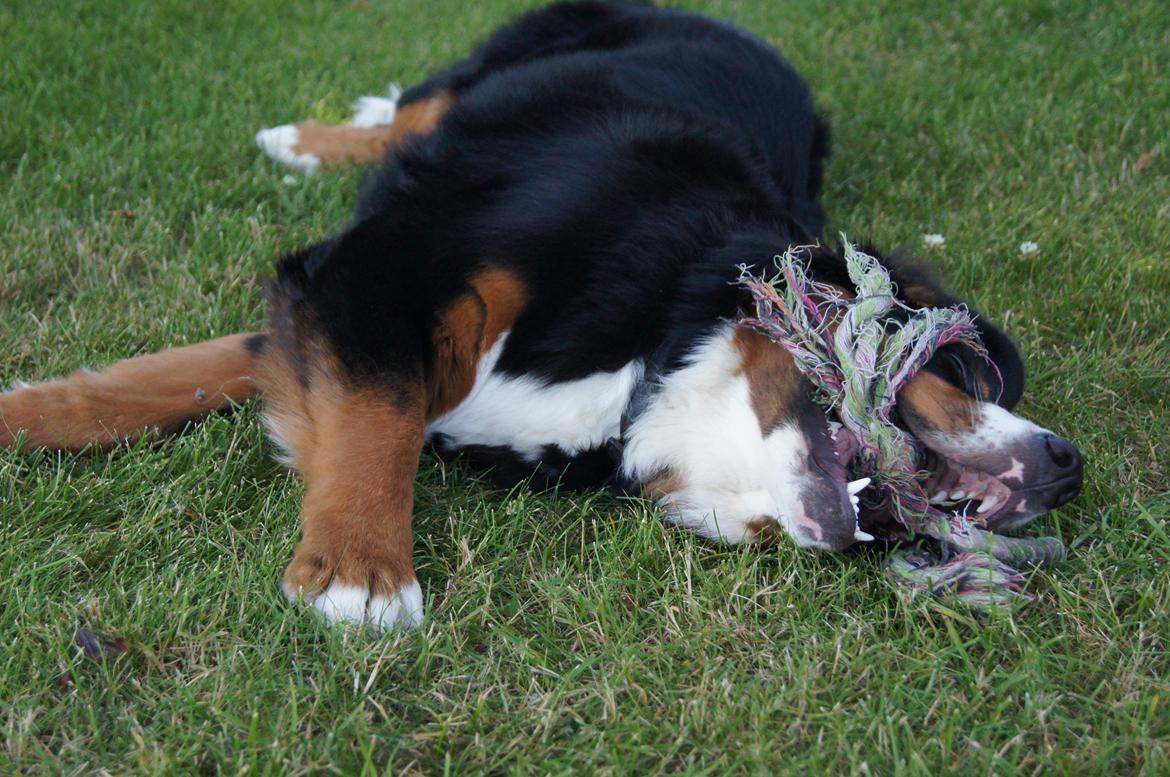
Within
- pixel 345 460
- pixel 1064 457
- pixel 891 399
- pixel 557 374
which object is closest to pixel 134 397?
pixel 345 460

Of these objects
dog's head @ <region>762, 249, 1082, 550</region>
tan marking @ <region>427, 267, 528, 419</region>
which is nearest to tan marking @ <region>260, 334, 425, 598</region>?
tan marking @ <region>427, 267, 528, 419</region>

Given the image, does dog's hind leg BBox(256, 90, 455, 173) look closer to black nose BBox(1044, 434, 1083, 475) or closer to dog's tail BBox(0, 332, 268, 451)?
dog's tail BBox(0, 332, 268, 451)

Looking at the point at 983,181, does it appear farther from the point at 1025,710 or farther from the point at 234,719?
the point at 234,719

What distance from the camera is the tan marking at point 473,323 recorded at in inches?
104

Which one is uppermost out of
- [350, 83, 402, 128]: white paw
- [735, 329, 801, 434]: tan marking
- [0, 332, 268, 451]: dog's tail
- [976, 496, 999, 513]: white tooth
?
[735, 329, 801, 434]: tan marking

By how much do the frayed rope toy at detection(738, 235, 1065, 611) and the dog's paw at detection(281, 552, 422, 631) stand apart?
0.98m

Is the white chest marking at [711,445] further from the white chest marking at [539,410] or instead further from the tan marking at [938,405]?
the tan marking at [938,405]

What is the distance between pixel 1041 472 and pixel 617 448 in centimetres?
96

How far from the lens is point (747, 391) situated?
252 cm

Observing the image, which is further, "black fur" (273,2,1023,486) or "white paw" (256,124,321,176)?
"white paw" (256,124,321,176)

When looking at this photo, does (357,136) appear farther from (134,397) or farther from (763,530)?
(763,530)

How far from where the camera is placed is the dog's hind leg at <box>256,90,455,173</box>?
14.5 ft

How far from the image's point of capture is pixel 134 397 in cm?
274

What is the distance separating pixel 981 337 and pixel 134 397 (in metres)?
2.11
